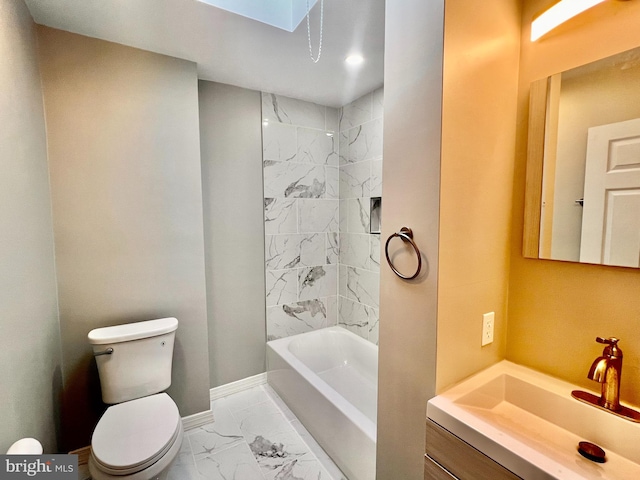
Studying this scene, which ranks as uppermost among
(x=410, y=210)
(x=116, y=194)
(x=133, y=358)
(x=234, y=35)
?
(x=234, y=35)

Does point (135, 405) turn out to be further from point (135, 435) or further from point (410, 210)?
point (410, 210)

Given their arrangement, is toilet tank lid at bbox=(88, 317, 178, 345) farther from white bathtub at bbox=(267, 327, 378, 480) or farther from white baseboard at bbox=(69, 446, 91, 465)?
white bathtub at bbox=(267, 327, 378, 480)

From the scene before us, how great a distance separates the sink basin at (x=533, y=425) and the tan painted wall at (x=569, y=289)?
0.12 metres

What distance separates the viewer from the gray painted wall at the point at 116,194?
171cm

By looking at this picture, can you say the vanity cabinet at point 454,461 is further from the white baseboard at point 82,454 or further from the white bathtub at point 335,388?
the white baseboard at point 82,454

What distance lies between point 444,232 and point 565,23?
35.3 inches

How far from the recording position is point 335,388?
252 centimetres

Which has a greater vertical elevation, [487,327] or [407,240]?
[407,240]

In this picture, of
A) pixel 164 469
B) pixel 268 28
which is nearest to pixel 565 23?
pixel 268 28

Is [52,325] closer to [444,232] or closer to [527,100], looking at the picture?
[444,232]

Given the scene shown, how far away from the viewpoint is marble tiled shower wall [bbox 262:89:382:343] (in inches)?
101

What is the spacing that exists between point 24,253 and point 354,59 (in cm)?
210

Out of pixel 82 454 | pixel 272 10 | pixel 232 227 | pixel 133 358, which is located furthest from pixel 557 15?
pixel 82 454

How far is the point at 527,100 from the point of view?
120cm
